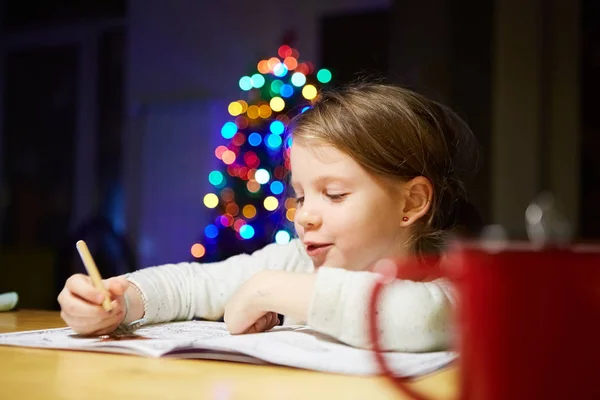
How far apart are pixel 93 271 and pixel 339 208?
0.32 metres

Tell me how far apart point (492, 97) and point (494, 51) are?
0.20 m

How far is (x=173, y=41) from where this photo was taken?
4781mm

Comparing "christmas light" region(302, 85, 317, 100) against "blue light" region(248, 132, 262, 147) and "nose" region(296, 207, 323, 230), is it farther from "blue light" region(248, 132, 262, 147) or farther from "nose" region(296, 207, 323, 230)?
"nose" region(296, 207, 323, 230)

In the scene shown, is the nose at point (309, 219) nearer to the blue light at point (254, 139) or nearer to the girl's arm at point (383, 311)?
the girl's arm at point (383, 311)

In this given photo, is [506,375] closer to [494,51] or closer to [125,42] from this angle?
[494,51]

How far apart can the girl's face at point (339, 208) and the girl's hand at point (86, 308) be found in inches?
10.3

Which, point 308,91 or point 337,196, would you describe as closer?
point 337,196

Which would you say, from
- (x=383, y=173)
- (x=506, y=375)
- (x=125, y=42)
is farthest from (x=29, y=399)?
(x=125, y=42)

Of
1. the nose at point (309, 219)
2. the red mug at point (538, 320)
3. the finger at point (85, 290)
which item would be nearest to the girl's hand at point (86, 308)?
the finger at point (85, 290)

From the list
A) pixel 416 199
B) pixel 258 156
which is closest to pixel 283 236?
pixel 258 156

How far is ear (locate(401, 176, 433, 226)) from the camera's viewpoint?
3.50 feet

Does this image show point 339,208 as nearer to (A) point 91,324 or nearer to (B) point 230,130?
(A) point 91,324

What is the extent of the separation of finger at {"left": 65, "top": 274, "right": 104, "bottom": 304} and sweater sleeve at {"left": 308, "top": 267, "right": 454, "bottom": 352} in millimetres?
300

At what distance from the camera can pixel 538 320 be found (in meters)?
0.37
